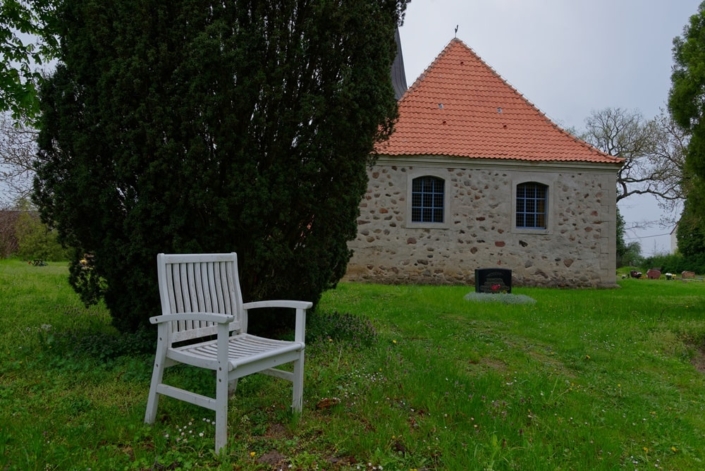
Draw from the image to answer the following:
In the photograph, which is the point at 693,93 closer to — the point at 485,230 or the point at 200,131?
the point at 485,230

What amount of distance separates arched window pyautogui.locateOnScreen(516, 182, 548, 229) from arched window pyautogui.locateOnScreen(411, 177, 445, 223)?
7.22ft

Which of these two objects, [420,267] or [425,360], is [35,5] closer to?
[425,360]

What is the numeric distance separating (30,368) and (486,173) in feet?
38.1

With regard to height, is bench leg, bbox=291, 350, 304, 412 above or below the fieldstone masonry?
below

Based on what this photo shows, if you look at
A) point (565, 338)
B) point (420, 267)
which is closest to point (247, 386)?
point (565, 338)

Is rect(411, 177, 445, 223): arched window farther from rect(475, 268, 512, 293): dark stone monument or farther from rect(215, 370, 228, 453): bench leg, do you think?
rect(215, 370, 228, 453): bench leg

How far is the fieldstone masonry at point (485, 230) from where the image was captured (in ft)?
43.0

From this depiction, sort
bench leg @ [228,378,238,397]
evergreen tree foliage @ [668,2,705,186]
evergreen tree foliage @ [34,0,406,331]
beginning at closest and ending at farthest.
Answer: bench leg @ [228,378,238,397], evergreen tree foliage @ [34,0,406,331], evergreen tree foliage @ [668,2,705,186]

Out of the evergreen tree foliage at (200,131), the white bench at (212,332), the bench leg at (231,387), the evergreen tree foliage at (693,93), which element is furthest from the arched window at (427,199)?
the bench leg at (231,387)

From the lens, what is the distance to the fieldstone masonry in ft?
43.0

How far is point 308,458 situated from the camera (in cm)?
269

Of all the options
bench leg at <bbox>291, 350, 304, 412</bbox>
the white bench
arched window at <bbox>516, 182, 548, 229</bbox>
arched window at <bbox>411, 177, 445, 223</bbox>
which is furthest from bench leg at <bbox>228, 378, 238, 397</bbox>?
arched window at <bbox>516, 182, 548, 229</bbox>

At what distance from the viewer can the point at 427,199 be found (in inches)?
529

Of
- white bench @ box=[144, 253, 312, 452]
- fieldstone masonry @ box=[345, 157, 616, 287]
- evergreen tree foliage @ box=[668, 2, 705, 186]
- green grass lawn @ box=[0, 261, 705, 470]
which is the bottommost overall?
green grass lawn @ box=[0, 261, 705, 470]
